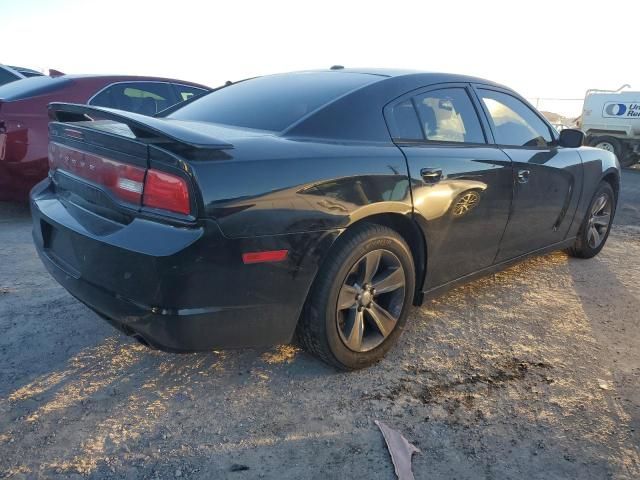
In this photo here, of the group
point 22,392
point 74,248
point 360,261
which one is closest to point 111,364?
point 22,392

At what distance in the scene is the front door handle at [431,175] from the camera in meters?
2.64

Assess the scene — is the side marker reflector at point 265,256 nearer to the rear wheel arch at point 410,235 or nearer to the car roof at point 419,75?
the rear wheel arch at point 410,235

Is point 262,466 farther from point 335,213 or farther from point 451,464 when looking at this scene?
point 335,213

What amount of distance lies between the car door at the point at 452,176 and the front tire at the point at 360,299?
238mm

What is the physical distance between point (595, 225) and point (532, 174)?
1.64 metres

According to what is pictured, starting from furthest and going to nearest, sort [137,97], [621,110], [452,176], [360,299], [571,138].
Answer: [621,110] < [137,97] < [571,138] < [452,176] < [360,299]

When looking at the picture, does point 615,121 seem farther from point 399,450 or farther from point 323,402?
point 399,450

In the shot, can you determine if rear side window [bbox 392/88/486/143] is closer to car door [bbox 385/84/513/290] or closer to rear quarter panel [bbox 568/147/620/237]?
car door [bbox 385/84/513/290]

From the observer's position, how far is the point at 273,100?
2.80 metres

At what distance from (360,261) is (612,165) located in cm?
322

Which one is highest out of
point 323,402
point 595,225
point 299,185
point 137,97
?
point 137,97

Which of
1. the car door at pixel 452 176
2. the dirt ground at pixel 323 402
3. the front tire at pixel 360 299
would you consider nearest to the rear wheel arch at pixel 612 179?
the dirt ground at pixel 323 402

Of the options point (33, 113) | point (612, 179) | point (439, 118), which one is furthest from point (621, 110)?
point (33, 113)

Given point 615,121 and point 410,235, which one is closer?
point 410,235
